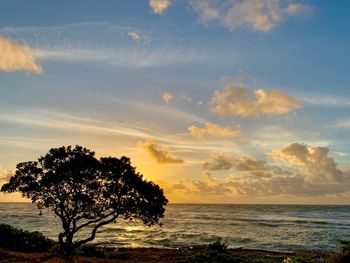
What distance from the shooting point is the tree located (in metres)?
27.0

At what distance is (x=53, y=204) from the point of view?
2823 cm

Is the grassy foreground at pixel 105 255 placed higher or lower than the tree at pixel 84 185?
lower

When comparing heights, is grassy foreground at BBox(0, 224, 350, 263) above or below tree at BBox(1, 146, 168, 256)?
below

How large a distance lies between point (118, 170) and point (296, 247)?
37.1 metres

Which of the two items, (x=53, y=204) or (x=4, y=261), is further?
(x=4, y=261)

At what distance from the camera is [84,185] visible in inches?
1080

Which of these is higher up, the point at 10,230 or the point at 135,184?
the point at 135,184

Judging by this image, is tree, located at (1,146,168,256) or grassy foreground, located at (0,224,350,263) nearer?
tree, located at (1,146,168,256)

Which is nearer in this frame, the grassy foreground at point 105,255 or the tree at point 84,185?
the tree at point 84,185

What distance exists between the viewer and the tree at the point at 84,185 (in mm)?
27000

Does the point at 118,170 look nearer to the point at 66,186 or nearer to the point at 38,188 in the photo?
the point at 66,186

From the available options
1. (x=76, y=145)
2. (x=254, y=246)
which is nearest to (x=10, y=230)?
(x=76, y=145)

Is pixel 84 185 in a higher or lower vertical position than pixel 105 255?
higher

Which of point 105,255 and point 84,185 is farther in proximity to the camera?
point 105,255
